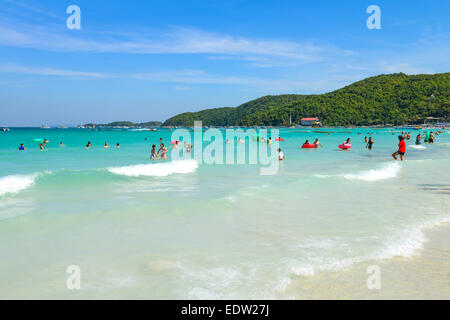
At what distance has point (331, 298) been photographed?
499 centimetres

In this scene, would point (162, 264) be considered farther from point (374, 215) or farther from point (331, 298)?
point (374, 215)

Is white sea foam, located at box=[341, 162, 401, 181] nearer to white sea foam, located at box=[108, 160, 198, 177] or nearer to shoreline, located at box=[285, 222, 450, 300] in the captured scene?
white sea foam, located at box=[108, 160, 198, 177]

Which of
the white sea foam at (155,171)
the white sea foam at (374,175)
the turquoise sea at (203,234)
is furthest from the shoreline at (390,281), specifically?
the white sea foam at (155,171)

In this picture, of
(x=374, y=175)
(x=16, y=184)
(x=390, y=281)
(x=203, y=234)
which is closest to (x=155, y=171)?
(x=16, y=184)

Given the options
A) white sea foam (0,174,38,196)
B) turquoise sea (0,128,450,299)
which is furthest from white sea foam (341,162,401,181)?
white sea foam (0,174,38,196)

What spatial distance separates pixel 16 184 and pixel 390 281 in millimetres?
16376

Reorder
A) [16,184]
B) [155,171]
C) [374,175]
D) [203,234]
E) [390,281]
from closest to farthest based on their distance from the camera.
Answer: [390,281], [203,234], [16,184], [374,175], [155,171]

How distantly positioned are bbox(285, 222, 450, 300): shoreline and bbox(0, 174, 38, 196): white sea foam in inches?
526

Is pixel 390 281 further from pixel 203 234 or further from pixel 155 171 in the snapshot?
pixel 155 171

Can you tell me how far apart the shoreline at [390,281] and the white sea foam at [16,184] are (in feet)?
43.8

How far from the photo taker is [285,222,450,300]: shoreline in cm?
508

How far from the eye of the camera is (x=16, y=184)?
16.3m
